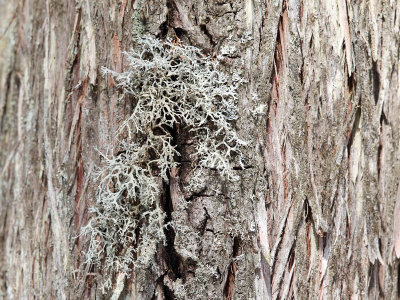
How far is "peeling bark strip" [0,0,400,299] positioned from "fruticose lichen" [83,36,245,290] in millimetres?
33

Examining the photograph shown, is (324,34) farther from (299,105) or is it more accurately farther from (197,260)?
(197,260)

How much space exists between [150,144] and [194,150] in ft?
0.47

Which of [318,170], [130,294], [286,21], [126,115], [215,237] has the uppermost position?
[286,21]

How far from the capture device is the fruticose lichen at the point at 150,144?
1203mm

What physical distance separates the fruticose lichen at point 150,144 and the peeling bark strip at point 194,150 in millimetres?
33

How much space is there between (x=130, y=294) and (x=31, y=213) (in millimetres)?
430

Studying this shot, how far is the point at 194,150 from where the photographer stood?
4.10ft

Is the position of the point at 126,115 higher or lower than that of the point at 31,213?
higher

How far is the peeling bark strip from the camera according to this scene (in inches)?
48.5

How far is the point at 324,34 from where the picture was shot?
4.24 feet

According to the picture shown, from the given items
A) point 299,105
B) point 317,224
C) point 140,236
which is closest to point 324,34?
point 299,105

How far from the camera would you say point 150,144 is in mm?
1219

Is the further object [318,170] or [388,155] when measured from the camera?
[388,155]

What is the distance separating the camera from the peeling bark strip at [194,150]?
1.23 metres
